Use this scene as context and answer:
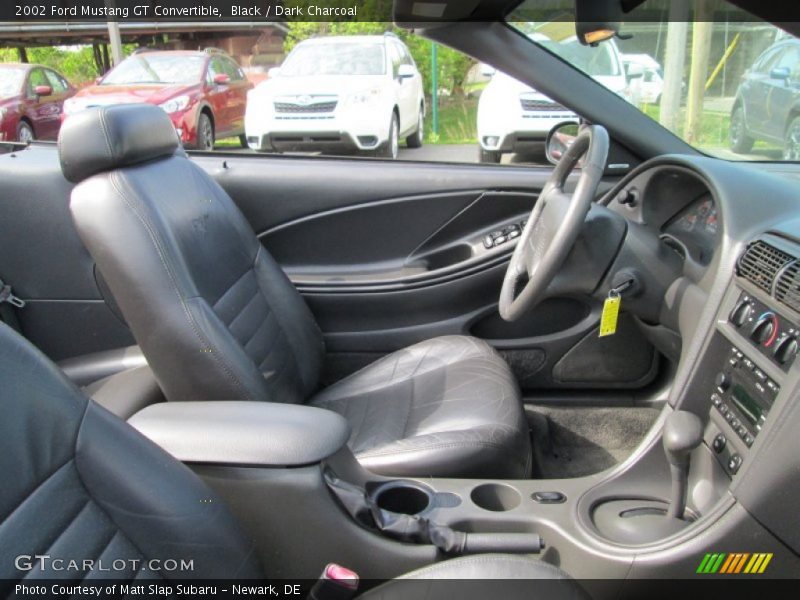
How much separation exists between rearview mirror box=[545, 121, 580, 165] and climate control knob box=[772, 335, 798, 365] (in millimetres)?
1105

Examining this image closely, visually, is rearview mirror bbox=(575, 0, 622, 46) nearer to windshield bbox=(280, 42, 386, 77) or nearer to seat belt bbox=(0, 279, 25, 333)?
seat belt bbox=(0, 279, 25, 333)

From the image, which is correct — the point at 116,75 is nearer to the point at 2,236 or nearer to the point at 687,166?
the point at 2,236

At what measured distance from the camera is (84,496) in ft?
2.84

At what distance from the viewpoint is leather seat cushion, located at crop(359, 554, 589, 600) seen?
983 mm

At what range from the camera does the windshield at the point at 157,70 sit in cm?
580

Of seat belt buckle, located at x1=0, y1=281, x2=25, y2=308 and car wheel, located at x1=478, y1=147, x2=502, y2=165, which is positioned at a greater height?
car wheel, located at x1=478, y1=147, x2=502, y2=165

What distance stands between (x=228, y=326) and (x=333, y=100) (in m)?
3.78

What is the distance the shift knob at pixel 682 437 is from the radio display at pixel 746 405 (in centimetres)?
8

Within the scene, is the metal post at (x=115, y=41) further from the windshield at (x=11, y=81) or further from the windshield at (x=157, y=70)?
the windshield at (x=11, y=81)

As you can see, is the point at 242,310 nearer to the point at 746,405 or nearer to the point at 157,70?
the point at 746,405

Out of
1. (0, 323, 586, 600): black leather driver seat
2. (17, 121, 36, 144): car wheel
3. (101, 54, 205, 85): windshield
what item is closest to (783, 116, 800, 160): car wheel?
(0, 323, 586, 600): black leather driver seat

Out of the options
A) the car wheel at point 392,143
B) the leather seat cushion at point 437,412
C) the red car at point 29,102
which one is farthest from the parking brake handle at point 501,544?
the red car at point 29,102

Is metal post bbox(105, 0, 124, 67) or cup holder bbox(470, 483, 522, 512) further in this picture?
metal post bbox(105, 0, 124, 67)

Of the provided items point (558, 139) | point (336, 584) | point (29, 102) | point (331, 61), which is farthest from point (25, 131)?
point (336, 584)
